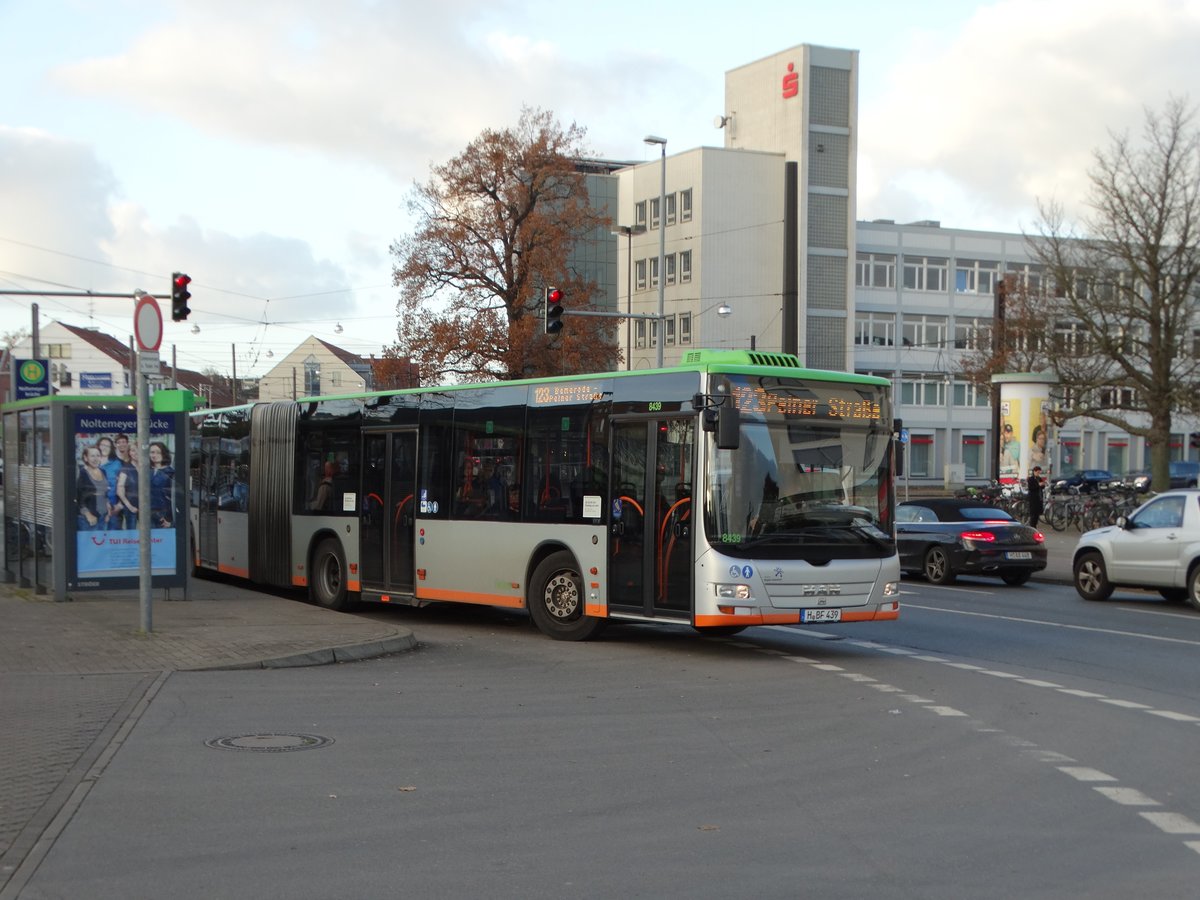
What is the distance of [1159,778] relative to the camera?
8.48m

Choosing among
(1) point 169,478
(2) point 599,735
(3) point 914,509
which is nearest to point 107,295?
(1) point 169,478

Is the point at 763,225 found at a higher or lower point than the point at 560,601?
higher

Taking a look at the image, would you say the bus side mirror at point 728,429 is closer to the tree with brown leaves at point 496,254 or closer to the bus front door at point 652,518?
the bus front door at point 652,518

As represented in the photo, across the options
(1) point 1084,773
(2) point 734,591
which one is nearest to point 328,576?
(2) point 734,591

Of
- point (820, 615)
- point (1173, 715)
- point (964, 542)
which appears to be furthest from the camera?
point (964, 542)

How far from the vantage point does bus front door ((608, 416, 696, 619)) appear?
14.2 meters

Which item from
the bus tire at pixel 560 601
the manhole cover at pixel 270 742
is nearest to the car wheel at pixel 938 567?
the bus tire at pixel 560 601

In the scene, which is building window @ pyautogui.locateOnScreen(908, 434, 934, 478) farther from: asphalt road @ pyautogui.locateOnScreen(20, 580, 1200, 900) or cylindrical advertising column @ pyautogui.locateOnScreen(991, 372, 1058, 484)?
asphalt road @ pyautogui.locateOnScreen(20, 580, 1200, 900)

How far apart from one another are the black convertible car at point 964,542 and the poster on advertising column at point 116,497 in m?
13.3

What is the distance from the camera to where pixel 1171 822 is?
289 inches

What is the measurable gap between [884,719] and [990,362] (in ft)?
190

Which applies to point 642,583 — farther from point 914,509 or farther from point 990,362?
point 990,362

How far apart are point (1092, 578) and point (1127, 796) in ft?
48.4

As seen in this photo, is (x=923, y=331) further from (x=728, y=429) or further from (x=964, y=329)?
(x=728, y=429)
